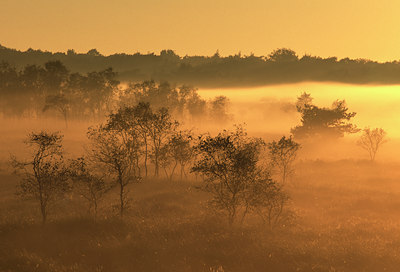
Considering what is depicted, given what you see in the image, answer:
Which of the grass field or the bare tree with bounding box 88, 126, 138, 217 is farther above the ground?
the bare tree with bounding box 88, 126, 138, 217

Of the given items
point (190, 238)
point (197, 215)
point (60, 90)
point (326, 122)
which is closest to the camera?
point (190, 238)

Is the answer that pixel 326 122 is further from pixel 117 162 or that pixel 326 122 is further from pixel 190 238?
pixel 190 238

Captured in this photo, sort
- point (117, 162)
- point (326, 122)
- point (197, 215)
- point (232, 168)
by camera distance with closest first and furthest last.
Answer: point (232, 168)
point (117, 162)
point (197, 215)
point (326, 122)

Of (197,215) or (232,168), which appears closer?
(232,168)

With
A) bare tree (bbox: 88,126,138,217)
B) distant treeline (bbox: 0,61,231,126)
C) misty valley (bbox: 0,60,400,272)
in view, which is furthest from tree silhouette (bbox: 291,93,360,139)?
bare tree (bbox: 88,126,138,217)

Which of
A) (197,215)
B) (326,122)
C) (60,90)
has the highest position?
(60,90)

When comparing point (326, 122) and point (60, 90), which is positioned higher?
point (60, 90)

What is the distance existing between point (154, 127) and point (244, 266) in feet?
141

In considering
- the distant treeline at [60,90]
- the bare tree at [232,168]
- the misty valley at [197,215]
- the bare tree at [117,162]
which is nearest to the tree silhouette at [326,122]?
the misty valley at [197,215]

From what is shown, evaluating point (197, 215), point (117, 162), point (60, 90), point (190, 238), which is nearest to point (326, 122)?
point (197, 215)

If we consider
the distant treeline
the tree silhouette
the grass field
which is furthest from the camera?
the distant treeline

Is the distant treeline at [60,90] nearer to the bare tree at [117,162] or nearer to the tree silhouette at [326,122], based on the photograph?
the tree silhouette at [326,122]

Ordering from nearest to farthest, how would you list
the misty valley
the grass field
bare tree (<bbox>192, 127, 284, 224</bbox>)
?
the grass field
the misty valley
bare tree (<bbox>192, 127, 284, 224</bbox>)

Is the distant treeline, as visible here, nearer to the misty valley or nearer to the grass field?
the misty valley
